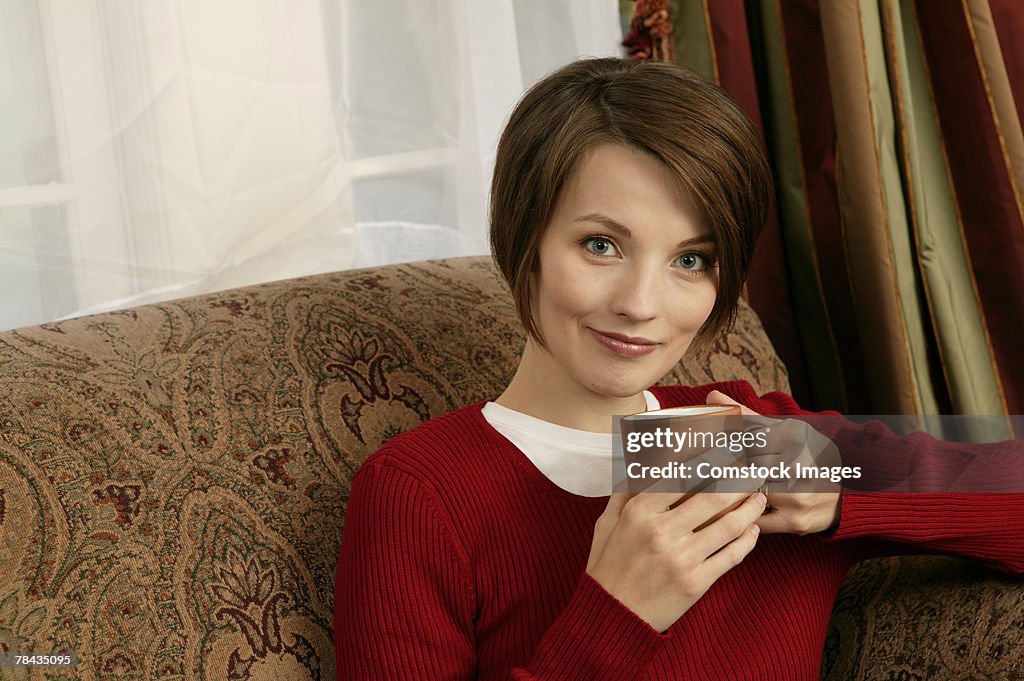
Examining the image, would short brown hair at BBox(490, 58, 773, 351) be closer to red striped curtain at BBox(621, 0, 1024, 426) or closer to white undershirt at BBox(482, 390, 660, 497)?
white undershirt at BBox(482, 390, 660, 497)

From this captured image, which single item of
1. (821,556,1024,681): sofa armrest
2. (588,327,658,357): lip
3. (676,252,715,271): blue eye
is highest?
(676,252,715,271): blue eye

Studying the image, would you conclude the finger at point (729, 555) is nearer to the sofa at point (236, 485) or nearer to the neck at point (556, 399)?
the neck at point (556, 399)

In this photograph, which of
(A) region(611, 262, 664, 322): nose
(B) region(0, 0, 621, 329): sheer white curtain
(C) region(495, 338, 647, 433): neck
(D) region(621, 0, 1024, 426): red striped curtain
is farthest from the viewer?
(D) region(621, 0, 1024, 426): red striped curtain

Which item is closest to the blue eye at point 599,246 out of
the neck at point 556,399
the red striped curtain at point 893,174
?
the neck at point 556,399

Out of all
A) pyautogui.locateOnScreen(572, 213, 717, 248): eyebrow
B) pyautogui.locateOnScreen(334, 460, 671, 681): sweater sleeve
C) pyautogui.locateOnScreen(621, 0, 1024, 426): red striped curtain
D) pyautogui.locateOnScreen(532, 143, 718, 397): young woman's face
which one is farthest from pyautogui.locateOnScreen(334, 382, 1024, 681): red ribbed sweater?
pyautogui.locateOnScreen(621, 0, 1024, 426): red striped curtain

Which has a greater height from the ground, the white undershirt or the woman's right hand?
the white undershirt

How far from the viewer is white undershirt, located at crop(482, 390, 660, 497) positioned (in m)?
0.97

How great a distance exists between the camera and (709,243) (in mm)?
948

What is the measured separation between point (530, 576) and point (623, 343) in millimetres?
241

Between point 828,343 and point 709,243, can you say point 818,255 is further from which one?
point 709,243

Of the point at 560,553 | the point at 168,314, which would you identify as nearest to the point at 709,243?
the point at 560,553

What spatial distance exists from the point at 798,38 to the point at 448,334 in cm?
101

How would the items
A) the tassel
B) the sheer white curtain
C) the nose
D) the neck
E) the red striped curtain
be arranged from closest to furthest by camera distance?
the nose → the neck → the sheer white curtain → the red striped curtain → the tassel

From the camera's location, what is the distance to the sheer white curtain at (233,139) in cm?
128
